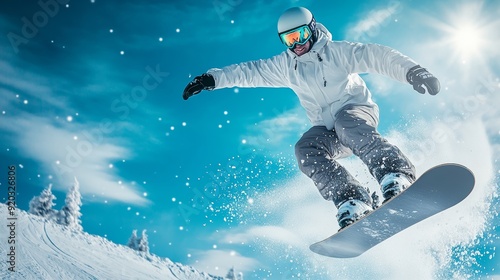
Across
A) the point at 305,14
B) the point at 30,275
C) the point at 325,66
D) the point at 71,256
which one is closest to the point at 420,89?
the point at 325,66

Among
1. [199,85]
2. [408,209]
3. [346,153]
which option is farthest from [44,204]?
[408,209]

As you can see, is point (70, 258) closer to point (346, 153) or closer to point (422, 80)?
point (346, 153)

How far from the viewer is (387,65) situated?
14.0 ft

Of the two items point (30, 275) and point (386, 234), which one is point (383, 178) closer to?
point (386, 234)

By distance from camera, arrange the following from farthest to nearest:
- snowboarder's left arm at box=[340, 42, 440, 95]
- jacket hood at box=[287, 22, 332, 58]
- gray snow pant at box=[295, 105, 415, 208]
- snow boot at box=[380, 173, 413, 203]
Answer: jacket hood at box=[287, 22, 332, 58] < gray snow pant at box=[295, 105, 415, 208] < snowboarder's left arm at box=[340, 42, 440, 95] < snow boot at box=[380, 173, 413, 203]

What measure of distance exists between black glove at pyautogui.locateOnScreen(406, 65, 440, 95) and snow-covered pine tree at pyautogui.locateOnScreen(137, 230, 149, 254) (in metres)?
19.6

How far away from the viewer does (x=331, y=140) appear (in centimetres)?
480

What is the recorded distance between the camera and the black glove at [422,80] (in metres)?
3.69

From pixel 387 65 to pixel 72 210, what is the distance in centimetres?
2003

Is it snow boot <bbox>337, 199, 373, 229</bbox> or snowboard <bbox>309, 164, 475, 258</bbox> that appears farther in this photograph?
snow boot <bbox>337, 199, 373, 229</bbox>

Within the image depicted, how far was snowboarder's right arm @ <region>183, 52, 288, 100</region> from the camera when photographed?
5.13 metres

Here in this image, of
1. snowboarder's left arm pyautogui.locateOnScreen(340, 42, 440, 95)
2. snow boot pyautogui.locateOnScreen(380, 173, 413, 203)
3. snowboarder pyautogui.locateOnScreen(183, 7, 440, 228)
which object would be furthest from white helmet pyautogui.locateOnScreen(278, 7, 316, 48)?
snow boot pyautogui.locateOnScreen(380, 173, 413, 203)

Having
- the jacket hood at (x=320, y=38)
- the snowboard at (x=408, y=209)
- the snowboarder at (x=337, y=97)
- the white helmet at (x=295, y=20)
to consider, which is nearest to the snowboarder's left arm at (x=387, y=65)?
the snowboarder at (x=337, y=97)

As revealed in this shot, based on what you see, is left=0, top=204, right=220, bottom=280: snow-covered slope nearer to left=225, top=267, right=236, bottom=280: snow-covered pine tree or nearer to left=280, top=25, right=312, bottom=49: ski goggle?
left=225, top=267, right=236, bottom=280: snow-covered pine tree
